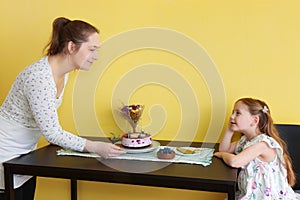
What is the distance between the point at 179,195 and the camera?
1725 millimetres

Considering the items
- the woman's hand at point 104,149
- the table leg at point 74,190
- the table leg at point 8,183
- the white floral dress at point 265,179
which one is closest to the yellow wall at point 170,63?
the table leg at point 74,190

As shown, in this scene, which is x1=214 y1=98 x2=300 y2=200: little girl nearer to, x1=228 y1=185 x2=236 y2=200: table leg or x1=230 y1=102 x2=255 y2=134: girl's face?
x1=230 y1=102 x2=255 y2=134: girl's face

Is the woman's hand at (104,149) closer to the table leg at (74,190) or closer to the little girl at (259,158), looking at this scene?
the little girl at (259,158)

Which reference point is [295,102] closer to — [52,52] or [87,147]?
[87,147]

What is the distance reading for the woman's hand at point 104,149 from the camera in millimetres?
1355

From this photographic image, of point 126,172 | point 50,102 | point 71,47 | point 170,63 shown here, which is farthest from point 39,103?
point 170,63

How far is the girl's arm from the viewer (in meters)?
1.26

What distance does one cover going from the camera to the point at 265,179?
4.27 feet

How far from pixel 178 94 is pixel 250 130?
15.7 inches

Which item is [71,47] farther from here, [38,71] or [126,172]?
[126,172]

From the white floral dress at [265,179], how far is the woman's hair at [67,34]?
759 mm

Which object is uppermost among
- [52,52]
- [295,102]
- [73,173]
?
[52,52]

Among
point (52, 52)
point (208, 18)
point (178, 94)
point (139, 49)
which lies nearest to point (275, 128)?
point (178, 94)

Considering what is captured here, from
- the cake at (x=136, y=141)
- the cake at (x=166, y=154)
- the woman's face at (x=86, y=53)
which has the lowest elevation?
the cake at (x=166, y=154)
